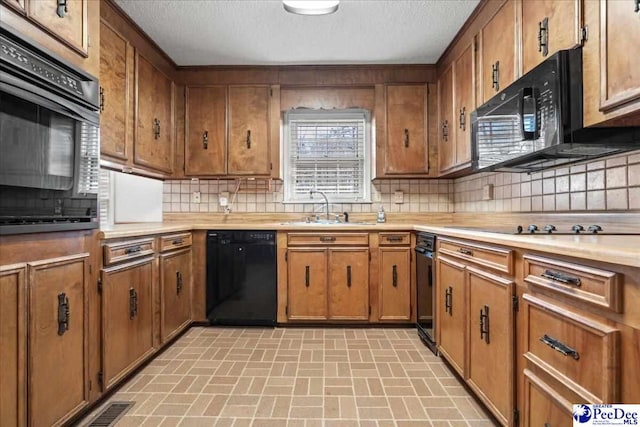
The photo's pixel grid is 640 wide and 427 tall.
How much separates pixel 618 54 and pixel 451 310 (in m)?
1.42

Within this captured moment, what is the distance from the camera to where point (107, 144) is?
2.21 meters

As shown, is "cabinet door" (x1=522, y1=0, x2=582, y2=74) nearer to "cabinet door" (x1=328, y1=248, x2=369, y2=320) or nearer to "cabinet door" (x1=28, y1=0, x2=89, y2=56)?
"cabinet door" (x1=328, y1=248, x2=369, y2=320)

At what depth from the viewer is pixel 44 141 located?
137cm

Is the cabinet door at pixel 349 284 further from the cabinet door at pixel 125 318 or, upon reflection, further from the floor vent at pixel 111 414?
the floor vent at pixel 111 414

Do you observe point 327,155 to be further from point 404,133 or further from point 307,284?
point 307,284

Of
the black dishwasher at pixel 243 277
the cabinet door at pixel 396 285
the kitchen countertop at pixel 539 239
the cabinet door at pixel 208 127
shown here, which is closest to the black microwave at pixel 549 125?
the kitchen countertop at pixel 539 239

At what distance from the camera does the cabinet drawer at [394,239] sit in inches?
112

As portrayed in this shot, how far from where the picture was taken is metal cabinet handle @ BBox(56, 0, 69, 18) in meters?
1.39

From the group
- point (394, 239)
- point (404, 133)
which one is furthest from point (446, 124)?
point (394, 239)

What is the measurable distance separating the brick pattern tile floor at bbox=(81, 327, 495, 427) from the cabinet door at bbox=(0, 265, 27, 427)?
1.60 ft

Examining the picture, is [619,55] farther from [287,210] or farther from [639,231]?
[287,210]

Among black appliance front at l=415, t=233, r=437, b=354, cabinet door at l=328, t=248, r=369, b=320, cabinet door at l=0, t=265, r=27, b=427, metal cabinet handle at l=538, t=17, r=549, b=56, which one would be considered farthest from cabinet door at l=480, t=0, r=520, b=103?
cabinet door at l=0, t=265, r=27, b=427

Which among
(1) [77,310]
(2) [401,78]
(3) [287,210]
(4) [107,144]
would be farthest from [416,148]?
(1) [77,310]

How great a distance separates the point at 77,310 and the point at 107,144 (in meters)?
1.15
